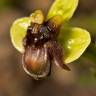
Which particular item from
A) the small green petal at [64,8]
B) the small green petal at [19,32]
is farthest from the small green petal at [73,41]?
the small green petal at [19,32]

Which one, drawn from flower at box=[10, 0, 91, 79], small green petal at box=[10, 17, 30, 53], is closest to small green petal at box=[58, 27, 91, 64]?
flower at box=[10, 0, 91, 79]

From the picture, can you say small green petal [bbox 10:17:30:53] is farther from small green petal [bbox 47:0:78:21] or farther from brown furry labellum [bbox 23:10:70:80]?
small green petal [bbox 47:0:78:21]

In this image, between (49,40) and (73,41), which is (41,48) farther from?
(73,41)

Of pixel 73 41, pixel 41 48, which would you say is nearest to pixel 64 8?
pixel 73 41

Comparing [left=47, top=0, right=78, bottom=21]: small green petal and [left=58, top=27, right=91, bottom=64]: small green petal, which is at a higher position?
[left=47, top=0, right=78, bottom=21]: small green petal

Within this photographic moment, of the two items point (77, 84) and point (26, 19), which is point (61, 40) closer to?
point (26, 19)

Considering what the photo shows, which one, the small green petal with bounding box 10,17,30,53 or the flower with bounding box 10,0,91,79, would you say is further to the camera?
the small green petal with bounding box 10,17,30,53
